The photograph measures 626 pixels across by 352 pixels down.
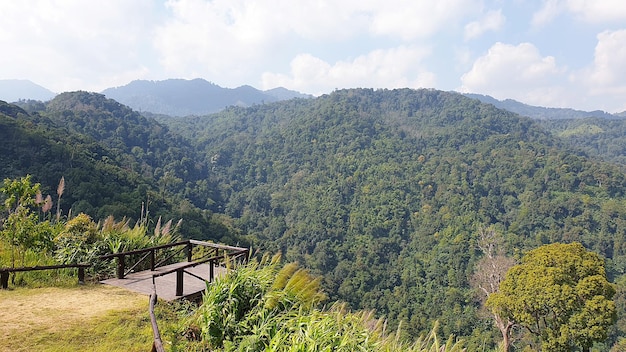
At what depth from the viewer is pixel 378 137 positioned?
286 ft

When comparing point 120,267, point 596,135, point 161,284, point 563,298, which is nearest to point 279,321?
point 161,284

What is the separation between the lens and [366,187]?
66562 mm

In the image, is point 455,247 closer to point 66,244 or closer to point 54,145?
point 54,145

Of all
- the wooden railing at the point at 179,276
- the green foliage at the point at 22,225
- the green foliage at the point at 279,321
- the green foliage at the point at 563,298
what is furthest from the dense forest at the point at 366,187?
the green foliage at the point at 22,225

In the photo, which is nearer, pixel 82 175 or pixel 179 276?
pixel 179 276

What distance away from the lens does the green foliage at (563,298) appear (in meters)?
12.1

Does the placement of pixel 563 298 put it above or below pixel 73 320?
below

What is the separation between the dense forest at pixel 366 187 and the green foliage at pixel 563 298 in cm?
791

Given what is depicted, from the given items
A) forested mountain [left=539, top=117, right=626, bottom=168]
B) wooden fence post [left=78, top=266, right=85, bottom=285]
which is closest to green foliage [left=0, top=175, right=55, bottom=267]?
wooden fence post [left=78, top=266, right=85, bottom=285]

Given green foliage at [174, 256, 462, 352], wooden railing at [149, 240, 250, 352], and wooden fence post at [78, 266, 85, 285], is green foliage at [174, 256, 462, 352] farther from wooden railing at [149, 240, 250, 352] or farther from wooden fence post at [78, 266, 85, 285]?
wooden fence post at [78, 266, 85, 285]

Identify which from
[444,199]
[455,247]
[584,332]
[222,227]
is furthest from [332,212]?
[584,332]

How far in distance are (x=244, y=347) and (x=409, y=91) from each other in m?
128

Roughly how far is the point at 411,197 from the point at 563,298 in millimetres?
49719

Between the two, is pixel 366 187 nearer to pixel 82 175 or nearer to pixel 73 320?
pixel 82 175
